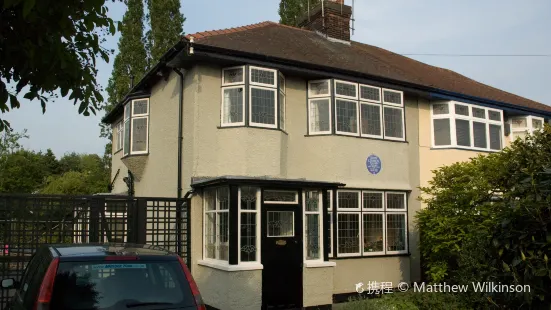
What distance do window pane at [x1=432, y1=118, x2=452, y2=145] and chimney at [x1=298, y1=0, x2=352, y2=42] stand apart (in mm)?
4619

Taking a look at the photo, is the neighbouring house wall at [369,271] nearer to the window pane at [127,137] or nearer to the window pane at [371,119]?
the window pane at [371,119]

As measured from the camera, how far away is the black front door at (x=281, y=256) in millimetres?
11344

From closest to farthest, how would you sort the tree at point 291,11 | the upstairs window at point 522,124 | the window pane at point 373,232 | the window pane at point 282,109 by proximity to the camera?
the window pane at point 282,109 → the window pane at point 373,232 → the upstairs window at point 522,124 → the tree at point 291,11

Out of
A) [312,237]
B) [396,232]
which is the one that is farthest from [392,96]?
[312,237]

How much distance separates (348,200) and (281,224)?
2756mm

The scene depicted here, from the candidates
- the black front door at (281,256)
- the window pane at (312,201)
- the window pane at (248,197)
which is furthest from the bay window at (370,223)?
the window pane at (248,197)

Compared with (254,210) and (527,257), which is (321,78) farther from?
(527,257)

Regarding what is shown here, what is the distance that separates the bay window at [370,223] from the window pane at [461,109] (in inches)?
138

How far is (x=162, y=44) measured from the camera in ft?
93.0

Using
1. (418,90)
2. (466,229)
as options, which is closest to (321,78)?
(418,90)

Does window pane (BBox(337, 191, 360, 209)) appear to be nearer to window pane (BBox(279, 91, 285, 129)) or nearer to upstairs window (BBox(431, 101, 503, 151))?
window pane (BBox(279, 91, 285, 129))

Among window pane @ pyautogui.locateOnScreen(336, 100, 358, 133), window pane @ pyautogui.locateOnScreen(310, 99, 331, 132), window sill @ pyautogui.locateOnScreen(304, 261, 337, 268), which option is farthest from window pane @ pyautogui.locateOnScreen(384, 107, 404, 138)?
window sill @ pyautogui.locateOnScreen(304, 261, 337, 268)

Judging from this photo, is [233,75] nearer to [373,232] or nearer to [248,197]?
[248,197]

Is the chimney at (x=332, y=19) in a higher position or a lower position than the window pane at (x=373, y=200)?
higher
